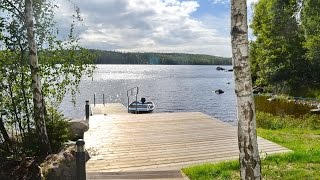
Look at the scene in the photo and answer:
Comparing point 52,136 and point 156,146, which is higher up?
point 52,136

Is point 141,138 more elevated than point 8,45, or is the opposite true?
point 8,45

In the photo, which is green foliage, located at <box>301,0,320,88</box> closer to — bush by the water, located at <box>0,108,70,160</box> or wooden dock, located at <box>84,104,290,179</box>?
wooden dock, located at <box>84,104,290,179</box>

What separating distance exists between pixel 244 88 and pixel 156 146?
5.64m

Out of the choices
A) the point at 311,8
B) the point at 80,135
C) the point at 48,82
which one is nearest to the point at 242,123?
the point at 48,82

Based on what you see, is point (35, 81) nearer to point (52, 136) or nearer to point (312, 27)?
point (52, 136)

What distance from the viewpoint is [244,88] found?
4.36 metres

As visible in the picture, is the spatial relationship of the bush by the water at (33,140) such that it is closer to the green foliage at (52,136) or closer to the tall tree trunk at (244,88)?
the green foliage at (52,136)

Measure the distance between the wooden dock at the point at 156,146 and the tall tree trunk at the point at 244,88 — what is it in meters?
2.82

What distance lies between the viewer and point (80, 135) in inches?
518

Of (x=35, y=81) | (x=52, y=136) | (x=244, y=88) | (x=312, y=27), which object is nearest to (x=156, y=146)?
(x=52, y=136)

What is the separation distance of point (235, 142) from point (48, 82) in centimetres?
534

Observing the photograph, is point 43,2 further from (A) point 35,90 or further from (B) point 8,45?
(A) point 35,90

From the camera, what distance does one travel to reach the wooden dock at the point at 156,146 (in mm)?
7711

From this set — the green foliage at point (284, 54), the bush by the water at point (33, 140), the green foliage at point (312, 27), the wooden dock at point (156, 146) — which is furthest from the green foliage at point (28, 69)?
the green foliage at point (284, 54)
